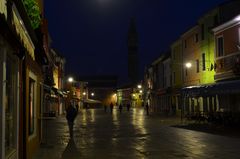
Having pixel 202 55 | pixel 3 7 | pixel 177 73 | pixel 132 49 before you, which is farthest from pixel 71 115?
pixel 132 49

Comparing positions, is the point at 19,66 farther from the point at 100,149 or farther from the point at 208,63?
the point at 208,63

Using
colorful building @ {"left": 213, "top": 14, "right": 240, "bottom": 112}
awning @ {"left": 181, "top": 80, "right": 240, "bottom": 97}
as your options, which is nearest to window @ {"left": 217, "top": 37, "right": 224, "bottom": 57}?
colorful building @ {"left": 213, "top": 14, "right": 240, "bottom": 112}

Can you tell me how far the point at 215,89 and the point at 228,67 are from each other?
254 inches

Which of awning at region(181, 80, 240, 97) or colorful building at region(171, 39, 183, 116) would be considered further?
colorful building at region(171, 39, 183, 116)

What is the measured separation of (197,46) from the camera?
153 feet

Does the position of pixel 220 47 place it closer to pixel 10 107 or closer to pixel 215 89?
pixel 215 89

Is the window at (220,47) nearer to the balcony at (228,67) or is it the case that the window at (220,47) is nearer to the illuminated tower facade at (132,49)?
the balcony at (228,67)

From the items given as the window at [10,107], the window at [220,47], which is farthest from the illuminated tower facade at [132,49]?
the window at [10,107]

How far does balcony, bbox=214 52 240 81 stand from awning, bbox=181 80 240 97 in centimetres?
306

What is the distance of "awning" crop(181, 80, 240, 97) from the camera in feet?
84.7

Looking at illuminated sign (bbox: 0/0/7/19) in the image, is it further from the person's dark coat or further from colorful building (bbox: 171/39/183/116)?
colorful building (bbox: 171/39/183/116)

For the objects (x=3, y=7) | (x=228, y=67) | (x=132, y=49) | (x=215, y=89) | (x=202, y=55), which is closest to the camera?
(x=3, y=7)

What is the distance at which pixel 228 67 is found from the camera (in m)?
34.3

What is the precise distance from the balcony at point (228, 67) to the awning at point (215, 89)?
3058mm
